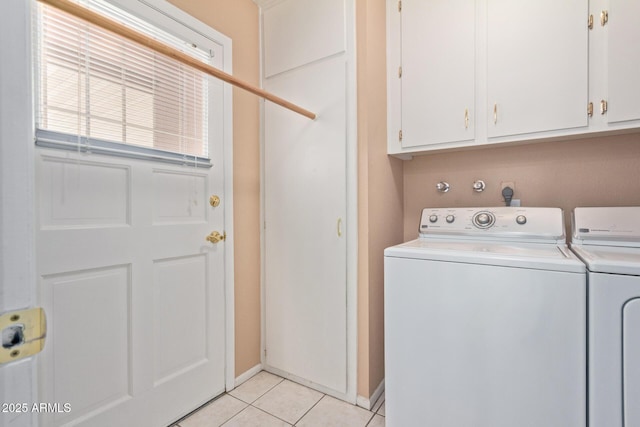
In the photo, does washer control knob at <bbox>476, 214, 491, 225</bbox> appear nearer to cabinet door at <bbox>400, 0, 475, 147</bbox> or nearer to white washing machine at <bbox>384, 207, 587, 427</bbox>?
white washing machine at <bbox>384, 207, 587, 427</bbox>

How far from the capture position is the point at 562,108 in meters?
1.44

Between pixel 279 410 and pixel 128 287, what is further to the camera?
pixel 279 410

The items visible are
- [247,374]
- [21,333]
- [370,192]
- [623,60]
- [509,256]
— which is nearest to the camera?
[21,333]

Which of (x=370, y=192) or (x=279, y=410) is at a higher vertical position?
(x=370, y=192)

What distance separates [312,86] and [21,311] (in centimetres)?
174

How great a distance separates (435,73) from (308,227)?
117 cm

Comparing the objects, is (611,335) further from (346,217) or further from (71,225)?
(71,225)

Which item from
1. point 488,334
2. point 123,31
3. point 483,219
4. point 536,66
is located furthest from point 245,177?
point 536,66

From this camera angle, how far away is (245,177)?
1964 millimetres

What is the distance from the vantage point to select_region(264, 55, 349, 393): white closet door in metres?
1.76

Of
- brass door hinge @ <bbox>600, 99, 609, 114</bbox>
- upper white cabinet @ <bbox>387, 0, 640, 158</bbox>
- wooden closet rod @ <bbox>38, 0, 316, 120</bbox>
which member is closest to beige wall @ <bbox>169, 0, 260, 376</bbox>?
wooden closet rod @ <bbox>38, 0, 316, 120</bbox>

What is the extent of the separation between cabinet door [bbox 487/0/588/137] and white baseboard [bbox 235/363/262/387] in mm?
2051

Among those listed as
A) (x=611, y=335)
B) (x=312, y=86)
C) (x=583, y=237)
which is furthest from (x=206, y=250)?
(x=583, y=237)

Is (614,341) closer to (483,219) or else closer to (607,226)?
(607,226)
